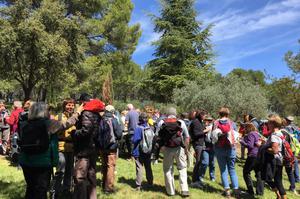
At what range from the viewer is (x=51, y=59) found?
17.8 metres

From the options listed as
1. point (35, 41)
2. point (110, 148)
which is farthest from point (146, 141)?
point (35, 41)

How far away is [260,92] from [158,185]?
1538 cm

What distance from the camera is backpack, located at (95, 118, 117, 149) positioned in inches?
A: 262

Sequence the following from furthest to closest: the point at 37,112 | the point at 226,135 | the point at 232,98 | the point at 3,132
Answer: the point at 232,98 < the point at 3,132 < the point at 226,135 < the point at 37,112

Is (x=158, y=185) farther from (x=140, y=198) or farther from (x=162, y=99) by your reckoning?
(x=162, y=99)

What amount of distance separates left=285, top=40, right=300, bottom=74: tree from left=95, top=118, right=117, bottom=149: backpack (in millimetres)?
26629

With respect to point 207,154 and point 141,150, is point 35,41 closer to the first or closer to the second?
point 141,150

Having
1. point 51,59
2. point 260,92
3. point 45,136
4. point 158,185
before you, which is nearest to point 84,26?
point 51,59

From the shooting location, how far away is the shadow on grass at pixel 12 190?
6.25 m

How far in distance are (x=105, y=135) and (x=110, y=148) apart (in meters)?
0.38

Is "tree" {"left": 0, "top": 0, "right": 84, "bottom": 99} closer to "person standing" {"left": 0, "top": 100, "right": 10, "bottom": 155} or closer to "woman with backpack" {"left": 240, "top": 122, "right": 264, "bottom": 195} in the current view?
"person standing" {"left": 0, "top": 100, "right": 10, "bottom": 155}

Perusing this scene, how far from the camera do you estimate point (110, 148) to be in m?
6.95

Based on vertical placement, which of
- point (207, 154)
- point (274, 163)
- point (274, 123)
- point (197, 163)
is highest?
point (274, 123)

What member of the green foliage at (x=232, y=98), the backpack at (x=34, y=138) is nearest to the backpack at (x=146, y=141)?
the backpack at (x=34, y=138)
